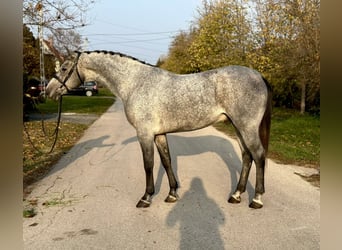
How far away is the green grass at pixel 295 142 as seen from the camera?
7.91 meters

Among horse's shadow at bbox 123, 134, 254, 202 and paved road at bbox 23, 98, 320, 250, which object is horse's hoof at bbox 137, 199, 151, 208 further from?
horse's shadow at bbox 123, 134, 254, 202

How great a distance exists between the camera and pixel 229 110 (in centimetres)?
476

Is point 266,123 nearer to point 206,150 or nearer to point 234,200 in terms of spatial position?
point 234,200

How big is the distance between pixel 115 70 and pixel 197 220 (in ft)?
8.06

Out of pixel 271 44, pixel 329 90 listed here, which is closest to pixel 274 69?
pixel 271 44

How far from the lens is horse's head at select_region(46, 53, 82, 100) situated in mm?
5086

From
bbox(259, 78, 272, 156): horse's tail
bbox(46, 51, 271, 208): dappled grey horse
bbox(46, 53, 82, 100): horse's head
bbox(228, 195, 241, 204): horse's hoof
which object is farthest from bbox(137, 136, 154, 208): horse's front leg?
bbox(259, 78, 272, 156): horse's tail

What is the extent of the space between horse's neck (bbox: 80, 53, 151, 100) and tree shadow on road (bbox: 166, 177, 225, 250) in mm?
1824

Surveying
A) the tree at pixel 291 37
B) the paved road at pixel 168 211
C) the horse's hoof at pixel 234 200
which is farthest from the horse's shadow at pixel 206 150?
the tree at pixel 291 37

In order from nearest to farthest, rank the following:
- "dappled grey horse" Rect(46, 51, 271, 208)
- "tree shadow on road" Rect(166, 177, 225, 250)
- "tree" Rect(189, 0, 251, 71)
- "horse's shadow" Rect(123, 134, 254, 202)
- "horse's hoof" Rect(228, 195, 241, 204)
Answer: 1. "tree shadow on road" Rect(166, 177, 225, 250)
2. "dappled grey horse" Rect(46, 51, 271, 208)
3. "horse's hoof" Rect(228, 195, 241, 204)
4. "horse's shadow" Rect(123, 134, 254, 202)
5. "tree" Rect(189, 0, 251, 71)

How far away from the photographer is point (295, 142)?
10227mm

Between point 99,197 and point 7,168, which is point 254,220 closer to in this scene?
point 99,197

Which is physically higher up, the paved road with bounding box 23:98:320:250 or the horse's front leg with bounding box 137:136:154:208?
the horse's front leg with bounding box 137:136:154:208

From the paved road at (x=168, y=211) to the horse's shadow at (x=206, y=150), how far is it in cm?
5
